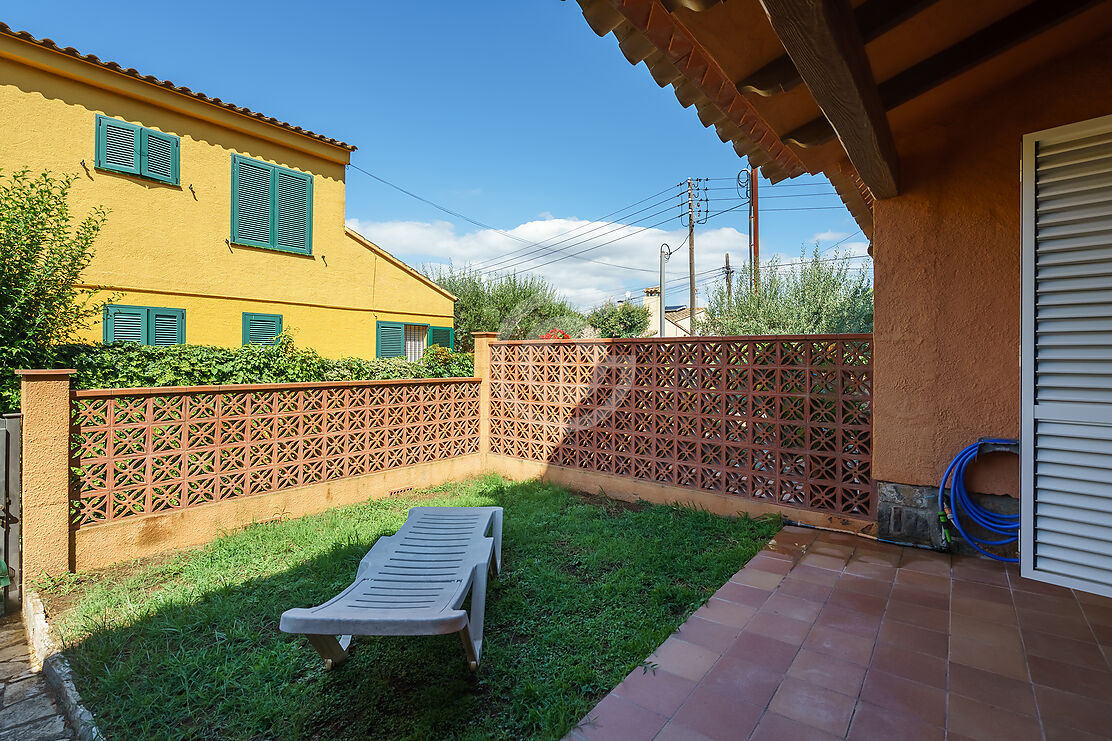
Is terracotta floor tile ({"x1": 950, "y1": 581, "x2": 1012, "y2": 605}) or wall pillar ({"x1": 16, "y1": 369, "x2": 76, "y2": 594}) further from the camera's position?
wall pillar ({"x1": 16, "y1": 369, "x2": 76, "y2": 594})

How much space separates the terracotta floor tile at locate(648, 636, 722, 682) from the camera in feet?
7.48

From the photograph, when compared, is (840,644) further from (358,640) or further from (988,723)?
(358,640)

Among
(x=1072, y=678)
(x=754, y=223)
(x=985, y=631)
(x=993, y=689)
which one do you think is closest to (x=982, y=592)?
(x=985, y=631)

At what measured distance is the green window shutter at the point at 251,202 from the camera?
8.45 metres

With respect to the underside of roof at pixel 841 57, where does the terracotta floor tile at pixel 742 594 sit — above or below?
below

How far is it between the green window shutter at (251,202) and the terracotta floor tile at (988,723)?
1026 centimetres

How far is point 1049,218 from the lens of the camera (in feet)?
9.27

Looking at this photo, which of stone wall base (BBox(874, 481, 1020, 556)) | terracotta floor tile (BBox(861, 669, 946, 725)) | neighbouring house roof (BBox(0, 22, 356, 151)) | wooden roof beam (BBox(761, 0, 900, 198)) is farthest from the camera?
neighbouring house roof (BBox(0, 22, 356, 151))

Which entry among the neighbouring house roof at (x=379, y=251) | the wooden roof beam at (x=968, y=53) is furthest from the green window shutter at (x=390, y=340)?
the wooden roof beam at (x=968, y=53)

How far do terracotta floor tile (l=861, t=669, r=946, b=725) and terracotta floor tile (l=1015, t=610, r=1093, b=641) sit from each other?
94cm

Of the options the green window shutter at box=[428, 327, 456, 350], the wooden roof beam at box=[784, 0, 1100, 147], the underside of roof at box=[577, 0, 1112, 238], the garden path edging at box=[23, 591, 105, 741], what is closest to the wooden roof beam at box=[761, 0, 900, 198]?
the underside of roof at box=[577, 0, 1112, 238]

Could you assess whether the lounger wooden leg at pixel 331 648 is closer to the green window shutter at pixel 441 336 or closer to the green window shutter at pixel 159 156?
the green window shutter at pixel 159 156

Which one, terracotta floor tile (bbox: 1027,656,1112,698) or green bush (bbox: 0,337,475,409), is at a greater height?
green bush (bbox: 0,337,475,409)

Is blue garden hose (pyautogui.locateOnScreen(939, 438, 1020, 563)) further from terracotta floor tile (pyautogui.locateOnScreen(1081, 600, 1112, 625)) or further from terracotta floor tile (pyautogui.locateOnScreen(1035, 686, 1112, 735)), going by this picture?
terracotta floor tile (pyautogui.locateOnScreen(1035, 686, 1112, 735))
